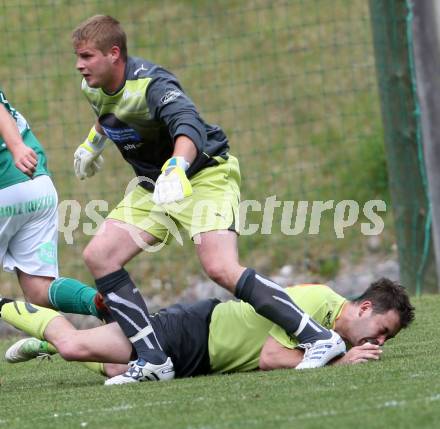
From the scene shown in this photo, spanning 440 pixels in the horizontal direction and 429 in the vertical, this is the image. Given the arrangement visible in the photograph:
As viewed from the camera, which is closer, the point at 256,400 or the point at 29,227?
the point at 256,400

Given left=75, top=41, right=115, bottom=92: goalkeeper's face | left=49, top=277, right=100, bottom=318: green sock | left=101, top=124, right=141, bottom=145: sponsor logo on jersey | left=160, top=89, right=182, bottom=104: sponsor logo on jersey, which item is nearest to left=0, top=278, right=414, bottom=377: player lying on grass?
left=49, top=277, right=100, bottom=318: green sock

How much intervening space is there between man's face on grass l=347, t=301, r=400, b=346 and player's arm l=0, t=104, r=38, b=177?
1489 millimetres

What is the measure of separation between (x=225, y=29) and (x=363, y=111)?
1.91 m

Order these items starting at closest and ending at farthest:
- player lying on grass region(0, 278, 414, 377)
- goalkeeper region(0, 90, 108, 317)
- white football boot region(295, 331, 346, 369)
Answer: white football boot region(295, 331, 346, 369) → player lying on grass region(0, 278, 414, 377) → goalkeeper region(0, 90, 108, 317)

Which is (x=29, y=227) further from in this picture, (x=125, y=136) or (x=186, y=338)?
(x=186, y=338)

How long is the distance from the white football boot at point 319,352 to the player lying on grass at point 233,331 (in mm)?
68

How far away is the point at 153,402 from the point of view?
4.33m

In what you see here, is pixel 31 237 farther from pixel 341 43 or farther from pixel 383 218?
pixel 341 43

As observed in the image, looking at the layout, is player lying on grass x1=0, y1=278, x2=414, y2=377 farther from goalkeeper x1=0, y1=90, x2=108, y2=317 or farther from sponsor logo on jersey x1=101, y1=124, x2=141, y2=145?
sponsor logo on jersey x1=101, y1=124, x2=141, y2=145

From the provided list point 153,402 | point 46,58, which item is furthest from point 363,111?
point 153,402

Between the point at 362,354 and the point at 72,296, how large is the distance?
153cm

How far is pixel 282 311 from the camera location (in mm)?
4891

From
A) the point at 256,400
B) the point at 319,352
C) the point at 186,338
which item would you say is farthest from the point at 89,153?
the point at 256,400

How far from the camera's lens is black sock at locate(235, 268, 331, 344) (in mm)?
4887
